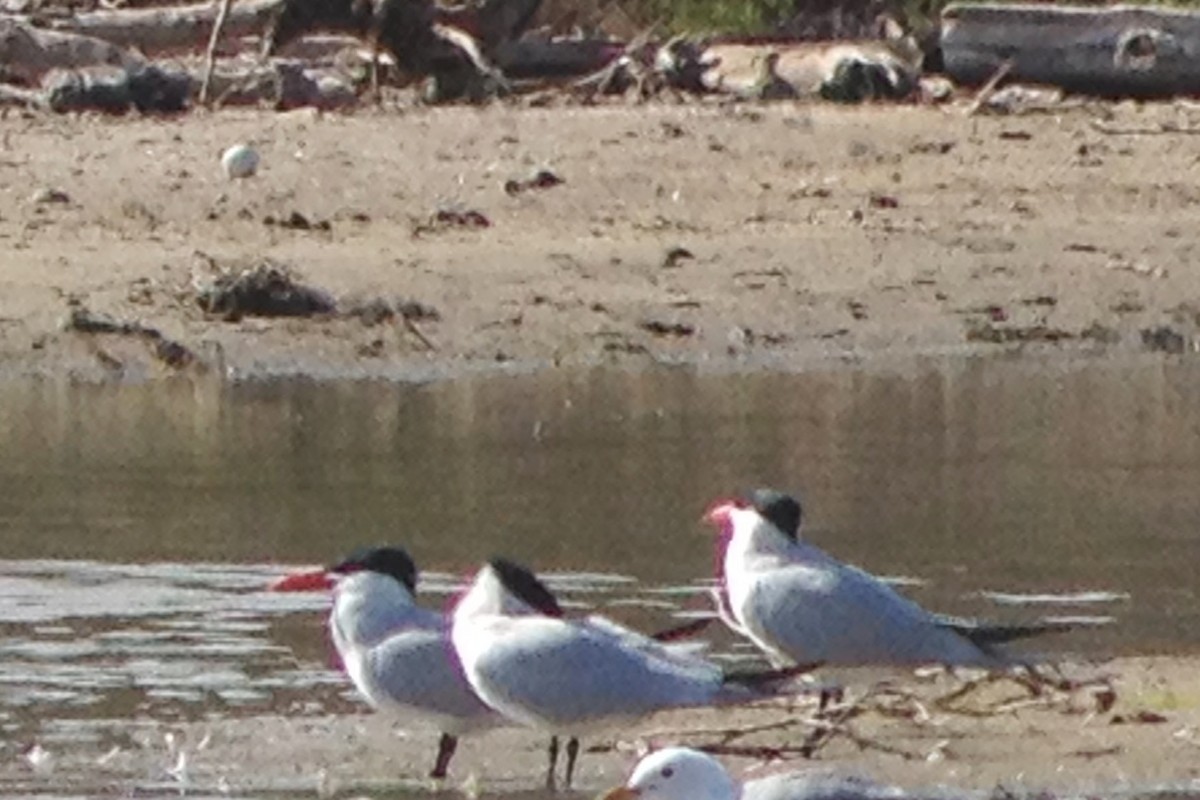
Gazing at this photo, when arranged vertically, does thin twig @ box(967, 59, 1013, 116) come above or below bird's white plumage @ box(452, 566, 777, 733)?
above

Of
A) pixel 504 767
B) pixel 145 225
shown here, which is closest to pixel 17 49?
pixel 145 225

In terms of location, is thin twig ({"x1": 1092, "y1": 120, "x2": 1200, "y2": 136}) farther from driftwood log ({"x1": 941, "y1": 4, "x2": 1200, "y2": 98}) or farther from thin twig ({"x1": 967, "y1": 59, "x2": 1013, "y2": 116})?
driftwood log ({"x1": 941, "y1": 4, "x2": 1200, "y2": 98})

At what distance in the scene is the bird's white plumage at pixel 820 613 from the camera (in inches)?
388

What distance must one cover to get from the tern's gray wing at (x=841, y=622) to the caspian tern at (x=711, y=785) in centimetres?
163

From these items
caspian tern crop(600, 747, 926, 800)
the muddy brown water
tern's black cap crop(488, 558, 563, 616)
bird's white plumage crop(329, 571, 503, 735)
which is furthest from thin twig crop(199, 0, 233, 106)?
caspian tern crop(600, 747, 926, 800)

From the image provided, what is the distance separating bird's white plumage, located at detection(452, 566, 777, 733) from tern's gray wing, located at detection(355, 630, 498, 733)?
0.42ft

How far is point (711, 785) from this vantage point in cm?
811

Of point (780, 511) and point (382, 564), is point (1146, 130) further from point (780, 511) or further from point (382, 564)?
point (382, 564)

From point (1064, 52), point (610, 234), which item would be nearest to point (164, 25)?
point (610, 234)

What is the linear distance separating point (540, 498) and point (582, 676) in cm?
411

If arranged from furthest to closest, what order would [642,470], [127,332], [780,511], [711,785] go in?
1. [127,332]
2. [642,470]
3. [780,511]
4. [711,785]

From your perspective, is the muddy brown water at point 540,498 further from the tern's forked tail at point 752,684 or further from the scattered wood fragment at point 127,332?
the tern's forked tail at point 752,684

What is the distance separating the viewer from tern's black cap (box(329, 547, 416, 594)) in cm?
984

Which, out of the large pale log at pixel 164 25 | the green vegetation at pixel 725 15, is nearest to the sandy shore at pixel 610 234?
the large pale log at pixel 164 25
